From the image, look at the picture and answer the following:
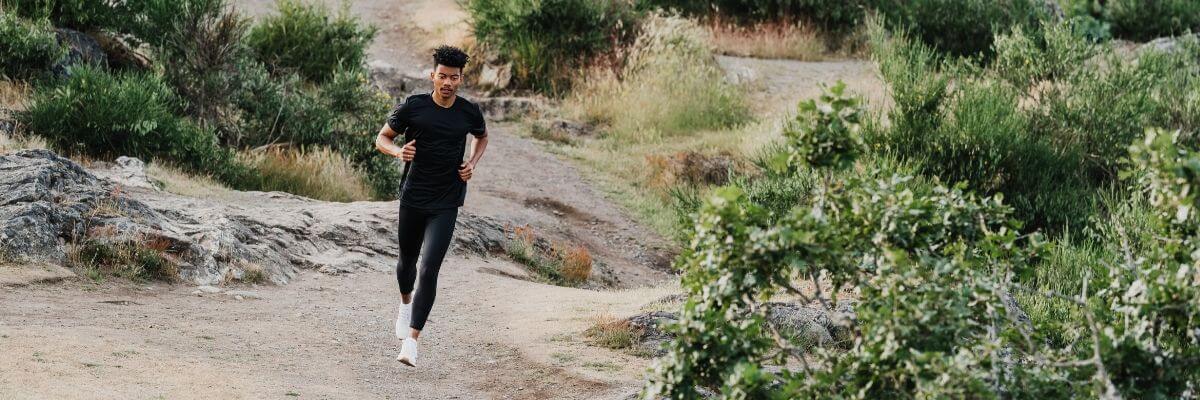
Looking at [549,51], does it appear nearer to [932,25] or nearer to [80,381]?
[932,25]

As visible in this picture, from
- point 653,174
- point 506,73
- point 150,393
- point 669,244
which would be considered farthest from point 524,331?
point 506,73

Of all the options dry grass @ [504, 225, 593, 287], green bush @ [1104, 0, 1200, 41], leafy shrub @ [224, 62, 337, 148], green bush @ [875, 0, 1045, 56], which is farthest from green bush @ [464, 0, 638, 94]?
green bush @ [1104, 0, 1200, 41]

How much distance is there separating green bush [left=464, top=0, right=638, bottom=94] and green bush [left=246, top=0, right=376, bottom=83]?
10.9 feet

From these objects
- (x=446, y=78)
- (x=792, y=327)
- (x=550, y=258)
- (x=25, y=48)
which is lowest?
(x=550, y=258)

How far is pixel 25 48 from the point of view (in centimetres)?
1464

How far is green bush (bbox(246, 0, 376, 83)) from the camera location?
61.7 feet

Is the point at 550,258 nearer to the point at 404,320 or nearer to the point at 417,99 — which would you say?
the point at 404,320

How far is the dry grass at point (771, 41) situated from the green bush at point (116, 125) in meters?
11.1

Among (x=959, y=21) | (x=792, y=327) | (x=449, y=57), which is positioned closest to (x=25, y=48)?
(x=449, y=57)

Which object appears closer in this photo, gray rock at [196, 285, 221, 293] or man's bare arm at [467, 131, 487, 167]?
man's bare arm at [467, 131, 487, 167]

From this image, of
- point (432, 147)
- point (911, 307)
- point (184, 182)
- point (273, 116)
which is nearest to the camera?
point (911, 307)

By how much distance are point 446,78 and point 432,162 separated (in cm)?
43

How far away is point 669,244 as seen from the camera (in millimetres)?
15188

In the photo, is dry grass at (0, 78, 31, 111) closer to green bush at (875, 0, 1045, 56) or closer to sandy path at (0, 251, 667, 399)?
sandy path at (0, 251, 667, 399)
